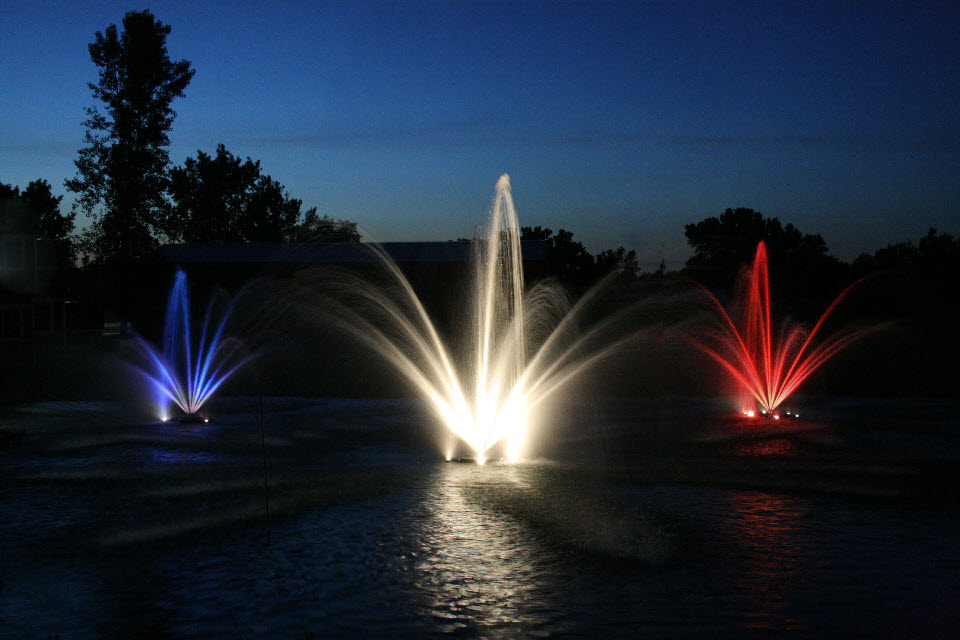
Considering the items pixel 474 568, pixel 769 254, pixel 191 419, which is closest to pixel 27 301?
pixel 191 419

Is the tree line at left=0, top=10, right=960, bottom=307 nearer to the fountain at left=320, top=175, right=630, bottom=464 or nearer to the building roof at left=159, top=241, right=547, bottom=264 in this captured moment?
the building roof at left=159, top=241, right=547, bottom=264

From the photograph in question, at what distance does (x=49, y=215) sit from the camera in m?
95.8

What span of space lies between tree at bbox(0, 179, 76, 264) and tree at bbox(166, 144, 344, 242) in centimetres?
1725

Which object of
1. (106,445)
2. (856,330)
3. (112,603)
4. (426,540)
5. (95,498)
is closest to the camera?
(112,603)

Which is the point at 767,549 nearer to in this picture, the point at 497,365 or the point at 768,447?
the point at 768,447

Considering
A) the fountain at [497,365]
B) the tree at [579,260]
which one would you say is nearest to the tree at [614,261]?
the tree at [579,260]

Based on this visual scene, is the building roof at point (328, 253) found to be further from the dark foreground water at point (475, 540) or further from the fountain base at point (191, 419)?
the dark foreground water at point (475, 540)

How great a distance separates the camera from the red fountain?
81.8 feet

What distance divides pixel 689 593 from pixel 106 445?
13.0 meters

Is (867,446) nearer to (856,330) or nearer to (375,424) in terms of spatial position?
(375,424)

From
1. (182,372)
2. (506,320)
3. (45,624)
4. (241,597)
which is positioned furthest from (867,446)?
(182,372)

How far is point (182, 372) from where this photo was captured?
34719 millimetres

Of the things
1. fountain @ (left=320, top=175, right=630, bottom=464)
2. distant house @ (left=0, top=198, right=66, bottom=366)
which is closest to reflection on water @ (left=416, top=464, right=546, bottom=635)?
fountain @ (left=320, top=175, right=630, bottom=464)

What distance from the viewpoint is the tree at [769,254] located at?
55094mm
